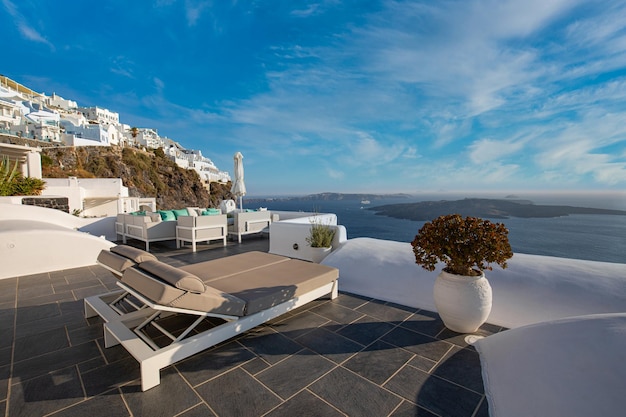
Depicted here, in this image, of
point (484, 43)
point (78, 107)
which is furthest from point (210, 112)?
point (78, 107)

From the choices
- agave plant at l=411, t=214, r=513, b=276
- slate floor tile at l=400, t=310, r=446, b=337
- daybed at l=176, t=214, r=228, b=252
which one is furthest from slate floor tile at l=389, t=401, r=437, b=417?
daybed at l=176, t=214, r=228, b=252

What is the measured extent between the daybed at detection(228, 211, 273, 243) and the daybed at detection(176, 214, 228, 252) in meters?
0.49

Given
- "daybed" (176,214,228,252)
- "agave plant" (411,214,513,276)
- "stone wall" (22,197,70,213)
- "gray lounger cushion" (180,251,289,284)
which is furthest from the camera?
"stone wall" (22,197,70,213)

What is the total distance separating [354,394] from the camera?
5.60 feet

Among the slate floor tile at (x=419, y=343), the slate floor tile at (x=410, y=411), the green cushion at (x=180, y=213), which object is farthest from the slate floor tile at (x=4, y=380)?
the green cushion at (x=180, y=213)

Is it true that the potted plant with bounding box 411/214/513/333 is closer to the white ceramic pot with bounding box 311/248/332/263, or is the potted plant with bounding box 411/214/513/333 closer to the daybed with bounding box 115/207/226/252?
the white ceramic pot with bounding box 311/248/332/263

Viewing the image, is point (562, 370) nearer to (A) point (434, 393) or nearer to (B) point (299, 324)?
(A) point (434, 393)

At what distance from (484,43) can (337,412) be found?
28.1 feet

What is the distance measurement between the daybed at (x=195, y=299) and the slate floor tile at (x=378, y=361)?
2.77ft

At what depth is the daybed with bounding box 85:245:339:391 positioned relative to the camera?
1.87 metres

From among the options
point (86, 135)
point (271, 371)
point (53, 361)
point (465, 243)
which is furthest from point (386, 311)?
point (86, 135)

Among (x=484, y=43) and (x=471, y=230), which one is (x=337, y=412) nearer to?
(x=471, y=230)

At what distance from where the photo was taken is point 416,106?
540 inches

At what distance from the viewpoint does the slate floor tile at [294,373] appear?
1.77 meters
